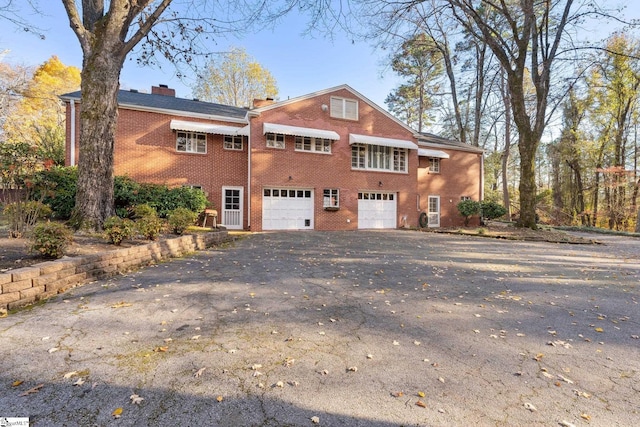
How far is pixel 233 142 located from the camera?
46.6 ft

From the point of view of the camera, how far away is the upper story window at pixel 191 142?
1327 cm

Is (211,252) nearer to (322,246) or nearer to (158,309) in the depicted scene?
(322,246)

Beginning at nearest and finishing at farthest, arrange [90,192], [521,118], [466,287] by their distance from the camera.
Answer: [466,287] → [90,192] → [521,118]

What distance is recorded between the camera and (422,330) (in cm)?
322

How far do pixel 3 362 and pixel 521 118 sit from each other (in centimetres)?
1815

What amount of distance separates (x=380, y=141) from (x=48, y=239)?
13.9 m

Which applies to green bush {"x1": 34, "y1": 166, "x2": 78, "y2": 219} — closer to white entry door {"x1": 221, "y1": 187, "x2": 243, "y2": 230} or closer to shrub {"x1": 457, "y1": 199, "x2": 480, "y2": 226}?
white entry door {"x1": 221, "y1": 187, "x2": 243, "y2": 230}

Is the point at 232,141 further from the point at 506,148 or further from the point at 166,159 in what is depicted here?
the point at 506,148

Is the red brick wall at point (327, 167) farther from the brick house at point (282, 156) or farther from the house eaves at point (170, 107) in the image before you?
the house eaves at point (170, 107)

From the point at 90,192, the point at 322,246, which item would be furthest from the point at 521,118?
the point at 90,192

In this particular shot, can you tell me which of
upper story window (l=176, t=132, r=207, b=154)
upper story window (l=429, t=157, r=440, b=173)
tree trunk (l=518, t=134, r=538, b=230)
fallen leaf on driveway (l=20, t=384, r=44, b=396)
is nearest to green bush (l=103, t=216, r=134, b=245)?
fallen leaf on driveway (l=20, t=384, r=44, b=396)

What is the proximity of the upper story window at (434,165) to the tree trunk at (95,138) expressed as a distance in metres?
16.5

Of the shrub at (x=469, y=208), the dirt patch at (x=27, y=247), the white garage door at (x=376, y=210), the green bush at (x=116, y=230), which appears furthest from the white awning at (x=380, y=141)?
the green bush at (x=116, y=230)

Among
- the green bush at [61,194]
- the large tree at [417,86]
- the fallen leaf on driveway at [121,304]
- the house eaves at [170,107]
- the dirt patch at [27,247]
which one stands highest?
the large tree at [417,86]
